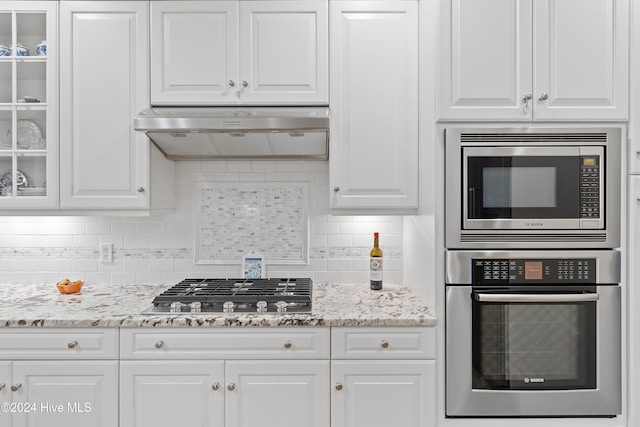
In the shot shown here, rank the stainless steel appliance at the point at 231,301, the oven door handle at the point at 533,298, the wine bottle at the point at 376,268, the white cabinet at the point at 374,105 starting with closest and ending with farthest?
1. the oven door handle at the point at 533,298
2. the stainless steel appliance at the point at 231,301
3. the white cabinet at the point at 374,105
4. the wine bottle at the point at 376,268

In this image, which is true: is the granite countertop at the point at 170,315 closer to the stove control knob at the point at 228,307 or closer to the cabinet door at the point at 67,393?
the stove control knob at the point at 228,307

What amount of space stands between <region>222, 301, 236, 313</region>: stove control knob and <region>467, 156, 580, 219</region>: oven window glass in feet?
3.52

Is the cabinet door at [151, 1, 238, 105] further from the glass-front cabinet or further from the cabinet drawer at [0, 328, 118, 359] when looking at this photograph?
the cabinet drawer at [0, 328, 118, 359]

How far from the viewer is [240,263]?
2.28 meters

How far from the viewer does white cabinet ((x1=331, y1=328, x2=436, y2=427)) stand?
1624 mm

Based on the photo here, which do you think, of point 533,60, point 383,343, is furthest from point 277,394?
point 533,60

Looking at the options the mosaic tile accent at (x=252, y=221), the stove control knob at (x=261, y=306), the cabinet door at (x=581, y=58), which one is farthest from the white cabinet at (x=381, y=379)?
the cabinet door at (x=581, y=58)

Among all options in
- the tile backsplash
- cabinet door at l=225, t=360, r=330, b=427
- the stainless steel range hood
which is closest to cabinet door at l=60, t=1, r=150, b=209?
the stainless steel range hood

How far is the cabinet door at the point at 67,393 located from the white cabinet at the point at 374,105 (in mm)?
1264

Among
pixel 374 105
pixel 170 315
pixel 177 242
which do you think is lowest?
pixel 170 315

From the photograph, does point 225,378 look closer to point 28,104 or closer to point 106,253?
point 106,253

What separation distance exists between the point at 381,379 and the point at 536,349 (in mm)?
655

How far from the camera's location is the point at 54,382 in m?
1.61

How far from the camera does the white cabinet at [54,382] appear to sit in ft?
5.27
